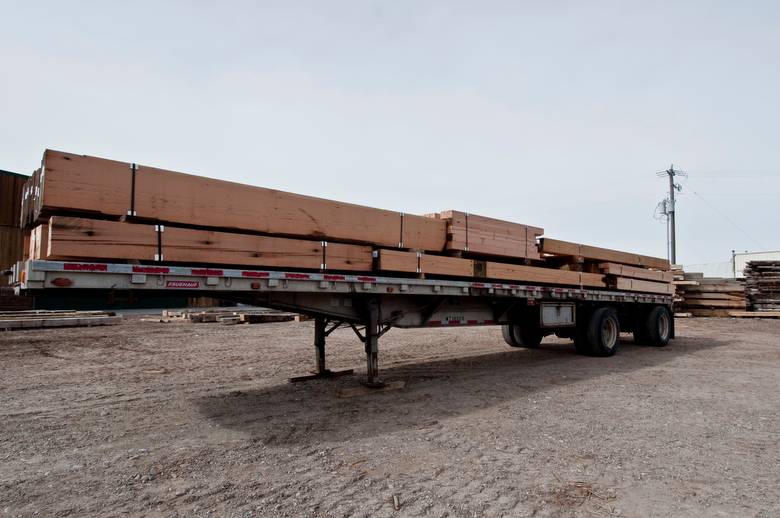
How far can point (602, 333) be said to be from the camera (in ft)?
36.1

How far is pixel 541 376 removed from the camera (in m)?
8.24

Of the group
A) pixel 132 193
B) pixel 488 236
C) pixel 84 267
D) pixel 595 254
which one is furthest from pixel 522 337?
pixel 84 267

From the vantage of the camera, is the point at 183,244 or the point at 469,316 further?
the point at 469,316

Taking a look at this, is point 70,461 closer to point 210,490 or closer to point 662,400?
point 210,490

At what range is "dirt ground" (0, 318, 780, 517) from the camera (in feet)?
11.5

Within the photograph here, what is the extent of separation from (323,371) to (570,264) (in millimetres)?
5832

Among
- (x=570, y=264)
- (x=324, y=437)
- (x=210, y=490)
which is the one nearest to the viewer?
(x=210, y=490)

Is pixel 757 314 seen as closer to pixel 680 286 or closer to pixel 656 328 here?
pixel 680 286

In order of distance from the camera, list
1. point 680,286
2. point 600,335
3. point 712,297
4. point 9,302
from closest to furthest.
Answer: point 600,335 → point 9,302 → point 712,297 → point 680,286

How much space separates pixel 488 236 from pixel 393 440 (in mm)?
4361

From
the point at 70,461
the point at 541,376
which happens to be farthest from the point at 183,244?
the point at 541,376

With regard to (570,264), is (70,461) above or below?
below

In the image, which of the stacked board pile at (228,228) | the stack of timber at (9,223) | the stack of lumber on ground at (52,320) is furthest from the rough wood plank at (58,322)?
the stacked board pile at (228,228)

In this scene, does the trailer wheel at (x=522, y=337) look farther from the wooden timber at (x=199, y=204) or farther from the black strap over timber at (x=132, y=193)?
the black strap over timber at (x=132, y=193)
